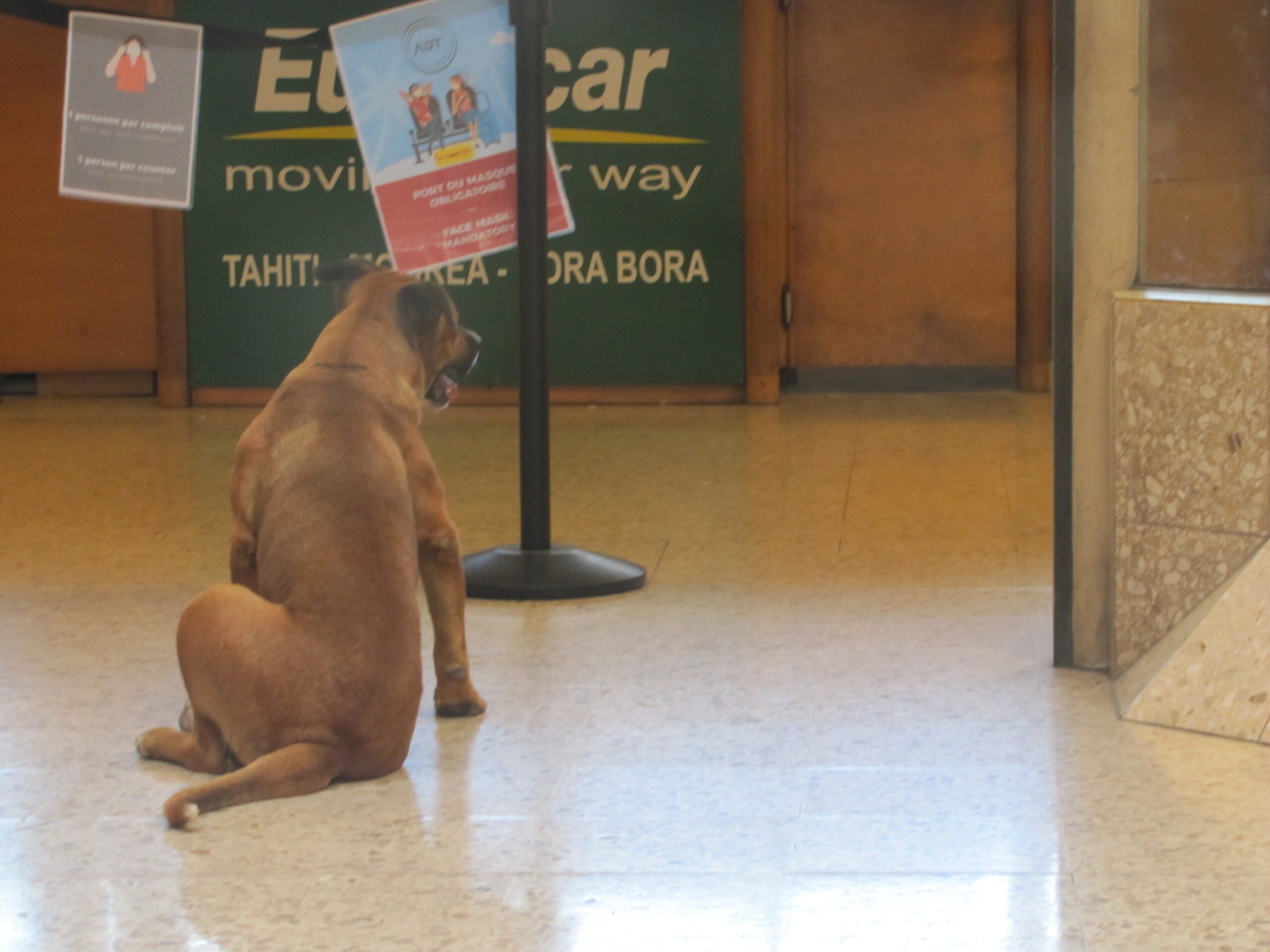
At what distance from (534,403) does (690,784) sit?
77.0 inches

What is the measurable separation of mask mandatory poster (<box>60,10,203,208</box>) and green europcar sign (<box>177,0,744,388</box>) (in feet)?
14.5

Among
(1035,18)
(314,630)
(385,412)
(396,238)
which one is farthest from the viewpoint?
(1035,18)

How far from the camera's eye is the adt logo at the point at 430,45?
4.77 m

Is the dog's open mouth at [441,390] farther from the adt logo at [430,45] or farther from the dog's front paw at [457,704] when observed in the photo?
the adt logo at [430,45]

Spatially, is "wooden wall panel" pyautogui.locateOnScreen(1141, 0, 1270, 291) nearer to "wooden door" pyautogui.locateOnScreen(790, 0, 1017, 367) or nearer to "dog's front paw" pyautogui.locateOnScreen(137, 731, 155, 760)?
"dog's front paw" pyautogui.locateOnScreen(137, 731, 155, 760)

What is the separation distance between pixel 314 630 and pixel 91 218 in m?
7.06

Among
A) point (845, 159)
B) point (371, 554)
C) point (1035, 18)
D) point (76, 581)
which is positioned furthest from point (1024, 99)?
point (371, 554)

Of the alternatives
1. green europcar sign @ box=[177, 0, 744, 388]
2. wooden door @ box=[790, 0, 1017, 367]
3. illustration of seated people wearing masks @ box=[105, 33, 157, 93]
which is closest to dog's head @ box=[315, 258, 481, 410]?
illustration of seated people wearing masks @ box=[105, 33, 157, 93]

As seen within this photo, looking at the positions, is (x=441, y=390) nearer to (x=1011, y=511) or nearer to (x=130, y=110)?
(x=130, y=110)

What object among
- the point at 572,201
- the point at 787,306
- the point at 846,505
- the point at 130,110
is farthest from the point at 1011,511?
the point at 572,201

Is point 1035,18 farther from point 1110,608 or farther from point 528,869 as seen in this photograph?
point 528,869

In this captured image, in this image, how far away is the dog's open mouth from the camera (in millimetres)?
3949

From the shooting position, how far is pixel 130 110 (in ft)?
15.4

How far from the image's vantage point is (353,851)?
2914 mm
